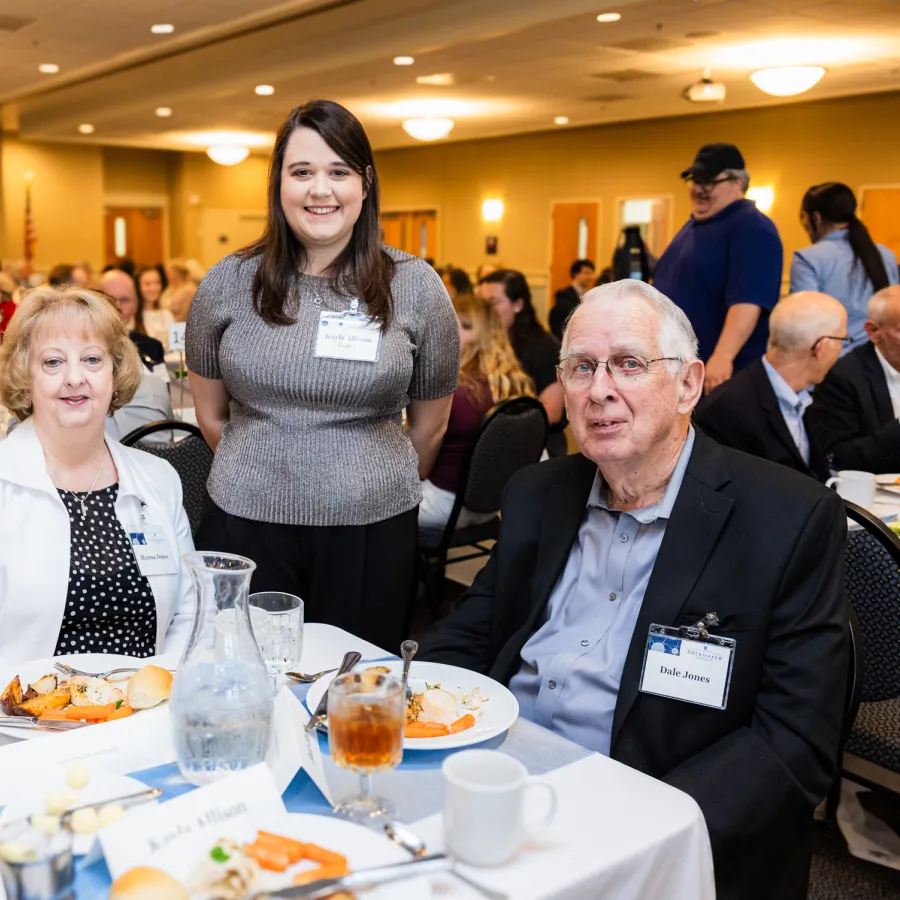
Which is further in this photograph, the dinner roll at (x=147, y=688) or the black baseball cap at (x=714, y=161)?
the black baseball cap at (x=714, y=161)

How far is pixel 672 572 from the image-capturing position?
1470 mm

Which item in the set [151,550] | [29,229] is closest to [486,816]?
[151,550]

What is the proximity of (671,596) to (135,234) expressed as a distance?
17.3 metres

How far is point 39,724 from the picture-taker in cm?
122

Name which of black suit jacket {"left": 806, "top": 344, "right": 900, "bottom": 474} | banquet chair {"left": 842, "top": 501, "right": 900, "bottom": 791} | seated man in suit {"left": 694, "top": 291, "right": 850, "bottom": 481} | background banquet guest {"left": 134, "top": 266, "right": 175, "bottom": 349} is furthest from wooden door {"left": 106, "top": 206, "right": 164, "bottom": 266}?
banquet chair {"left": 842, "top": 501, "right": 900, "bottom": 791}

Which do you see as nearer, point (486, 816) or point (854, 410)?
point (486, 816)

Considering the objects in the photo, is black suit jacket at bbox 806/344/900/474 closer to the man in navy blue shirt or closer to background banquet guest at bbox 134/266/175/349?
the man in navy blue shirt

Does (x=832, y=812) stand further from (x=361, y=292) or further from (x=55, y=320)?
(x=55, y=320)

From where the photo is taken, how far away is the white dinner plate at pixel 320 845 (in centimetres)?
91

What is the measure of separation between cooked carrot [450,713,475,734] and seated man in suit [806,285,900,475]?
2.49 meters

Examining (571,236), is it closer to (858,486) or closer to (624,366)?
(858,486)

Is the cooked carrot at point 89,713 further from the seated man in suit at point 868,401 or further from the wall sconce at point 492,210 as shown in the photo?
the wall sconce at point 492,210

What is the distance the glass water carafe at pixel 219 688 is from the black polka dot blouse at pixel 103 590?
786 mm

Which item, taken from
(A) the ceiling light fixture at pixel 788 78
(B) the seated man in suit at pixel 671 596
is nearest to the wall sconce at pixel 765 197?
(A) the ceiling light fixture at pixel 788 78
